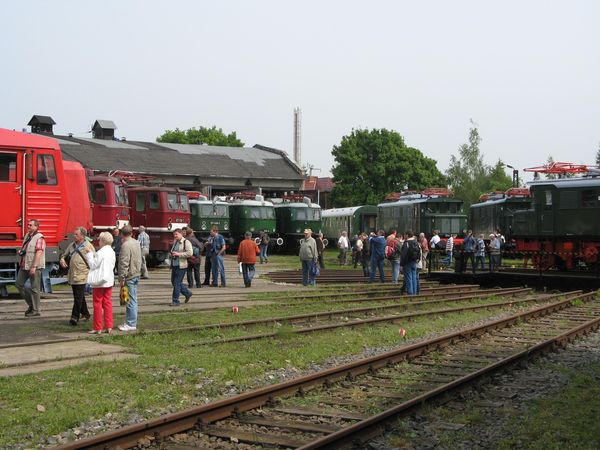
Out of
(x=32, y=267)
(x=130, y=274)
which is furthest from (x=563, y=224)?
(x=32, y=267)

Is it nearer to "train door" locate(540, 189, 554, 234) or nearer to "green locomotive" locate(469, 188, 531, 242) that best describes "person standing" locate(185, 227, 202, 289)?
"train door" locate(540, 189, 554, 234)

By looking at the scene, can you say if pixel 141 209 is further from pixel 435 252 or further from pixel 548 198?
pixel 548 198

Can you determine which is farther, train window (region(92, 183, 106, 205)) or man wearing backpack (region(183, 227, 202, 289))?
train window (region(92, 183, 106, 205))

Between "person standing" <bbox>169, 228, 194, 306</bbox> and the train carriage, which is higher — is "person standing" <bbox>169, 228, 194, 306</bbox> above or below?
below

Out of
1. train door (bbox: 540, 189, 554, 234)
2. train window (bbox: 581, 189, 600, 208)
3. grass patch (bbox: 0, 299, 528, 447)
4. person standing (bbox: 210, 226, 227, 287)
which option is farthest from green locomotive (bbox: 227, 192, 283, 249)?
grass patch (bbox: 0, 299, 528, 447)

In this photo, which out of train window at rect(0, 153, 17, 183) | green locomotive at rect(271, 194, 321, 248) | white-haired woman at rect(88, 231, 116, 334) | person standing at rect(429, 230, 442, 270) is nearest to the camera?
white-haired woman at rect(88, 231, 116, 334)

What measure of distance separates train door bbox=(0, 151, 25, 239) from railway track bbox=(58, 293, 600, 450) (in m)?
10.3

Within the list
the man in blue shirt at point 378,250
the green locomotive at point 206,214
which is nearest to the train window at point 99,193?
the man in blue shirt at point 378,250

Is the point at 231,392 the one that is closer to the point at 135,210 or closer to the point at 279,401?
the point at 279,401

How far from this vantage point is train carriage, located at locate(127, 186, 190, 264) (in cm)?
3294

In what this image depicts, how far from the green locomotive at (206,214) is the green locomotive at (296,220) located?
16.1 ft

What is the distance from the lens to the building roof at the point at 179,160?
51.0 meters

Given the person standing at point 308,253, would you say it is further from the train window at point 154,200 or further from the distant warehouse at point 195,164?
the distant warehouse at point 195,164

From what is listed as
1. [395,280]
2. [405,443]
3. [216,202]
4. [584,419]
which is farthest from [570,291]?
[216,202]
